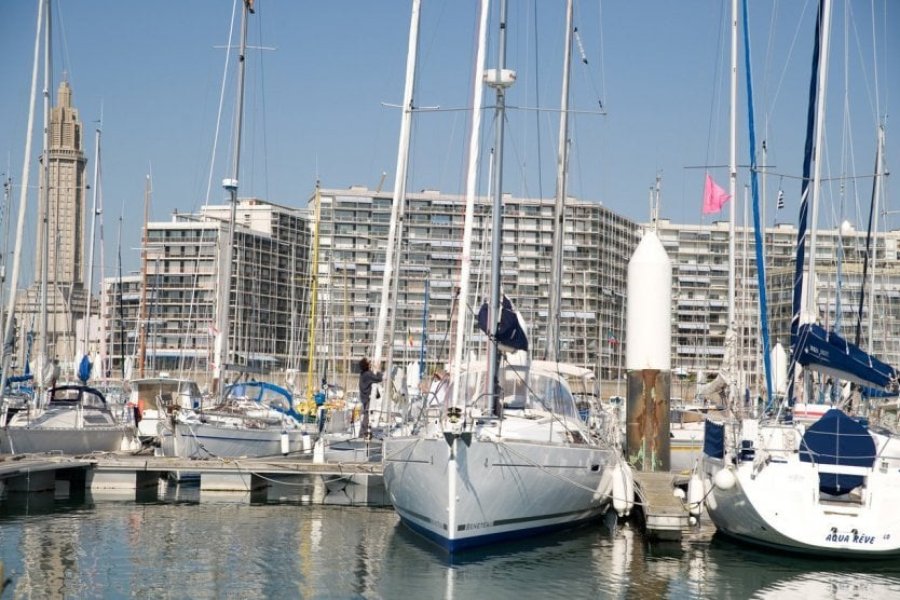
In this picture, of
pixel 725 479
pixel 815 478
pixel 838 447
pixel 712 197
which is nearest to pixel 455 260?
pixel 712 197

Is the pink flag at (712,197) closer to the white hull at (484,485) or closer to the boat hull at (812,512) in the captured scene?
the white hull at (484,485)

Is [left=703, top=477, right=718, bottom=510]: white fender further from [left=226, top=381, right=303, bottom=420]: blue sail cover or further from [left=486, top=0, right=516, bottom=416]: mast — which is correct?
[left=226, top=381, right=303, bottom=420]: blue sail cover

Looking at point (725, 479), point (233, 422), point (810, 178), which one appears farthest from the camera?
point (233, 422)

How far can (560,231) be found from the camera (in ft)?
88.4

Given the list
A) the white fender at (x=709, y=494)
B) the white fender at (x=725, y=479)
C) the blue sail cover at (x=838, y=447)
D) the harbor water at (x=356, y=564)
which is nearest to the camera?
the harbor water at (x=356, y=564)

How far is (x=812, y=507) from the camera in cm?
1708

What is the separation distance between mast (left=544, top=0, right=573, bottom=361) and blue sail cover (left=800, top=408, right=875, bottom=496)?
26.1 ft

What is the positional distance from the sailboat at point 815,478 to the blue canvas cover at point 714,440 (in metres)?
0.06

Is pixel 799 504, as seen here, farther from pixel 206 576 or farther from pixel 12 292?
pixel 12 292

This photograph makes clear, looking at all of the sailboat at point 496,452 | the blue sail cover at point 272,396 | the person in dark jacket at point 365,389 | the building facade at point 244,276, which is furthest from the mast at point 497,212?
the building facade at point 244,276

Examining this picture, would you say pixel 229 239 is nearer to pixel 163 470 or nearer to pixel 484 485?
pixel 163 470

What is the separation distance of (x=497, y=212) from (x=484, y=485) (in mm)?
4307

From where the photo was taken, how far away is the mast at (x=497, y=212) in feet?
59.9

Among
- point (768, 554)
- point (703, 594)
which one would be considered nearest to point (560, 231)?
point (768, 554)
